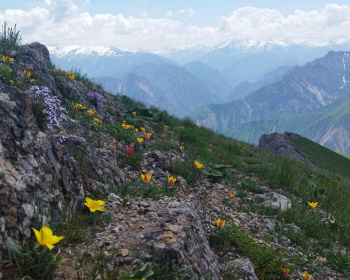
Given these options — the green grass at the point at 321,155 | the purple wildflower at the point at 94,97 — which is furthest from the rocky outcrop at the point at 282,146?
the purple wildflower at the point at 94,97

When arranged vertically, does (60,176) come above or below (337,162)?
above

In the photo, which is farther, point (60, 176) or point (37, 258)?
point (60, 176)

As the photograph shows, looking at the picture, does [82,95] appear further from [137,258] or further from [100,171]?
[137,258]

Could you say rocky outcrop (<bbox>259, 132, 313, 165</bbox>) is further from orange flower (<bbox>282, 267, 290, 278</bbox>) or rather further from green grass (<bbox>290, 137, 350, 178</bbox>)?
orange flower (<bbox>282, 267, 290, 278</bbox>)

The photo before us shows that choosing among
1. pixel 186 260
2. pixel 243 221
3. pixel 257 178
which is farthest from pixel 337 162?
pixel 186 260

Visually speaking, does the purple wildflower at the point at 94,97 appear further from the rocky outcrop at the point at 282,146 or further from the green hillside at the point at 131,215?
the rocky outcrop at the point at 282,146

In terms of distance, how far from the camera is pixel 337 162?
46.4 metres

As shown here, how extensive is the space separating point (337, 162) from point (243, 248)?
1955 inches

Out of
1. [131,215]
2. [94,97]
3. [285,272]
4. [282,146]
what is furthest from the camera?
[282,146]

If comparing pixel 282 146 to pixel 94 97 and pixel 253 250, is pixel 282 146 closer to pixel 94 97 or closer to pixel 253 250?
pixel 94 97

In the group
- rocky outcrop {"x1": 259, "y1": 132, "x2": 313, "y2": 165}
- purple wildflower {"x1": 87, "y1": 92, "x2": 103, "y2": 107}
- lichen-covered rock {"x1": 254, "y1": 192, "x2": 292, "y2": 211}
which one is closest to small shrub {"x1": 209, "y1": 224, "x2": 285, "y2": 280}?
lichen-covered rock {"x1": 254, "y1": 192, "x2": 292, "y2": 211}

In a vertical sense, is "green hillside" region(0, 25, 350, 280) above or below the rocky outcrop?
above

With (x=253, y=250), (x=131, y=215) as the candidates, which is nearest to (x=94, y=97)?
(x=131, y=215)

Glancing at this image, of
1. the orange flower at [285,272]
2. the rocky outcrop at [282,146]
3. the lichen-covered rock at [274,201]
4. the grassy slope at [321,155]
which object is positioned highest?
the orange flower at [285,272]
